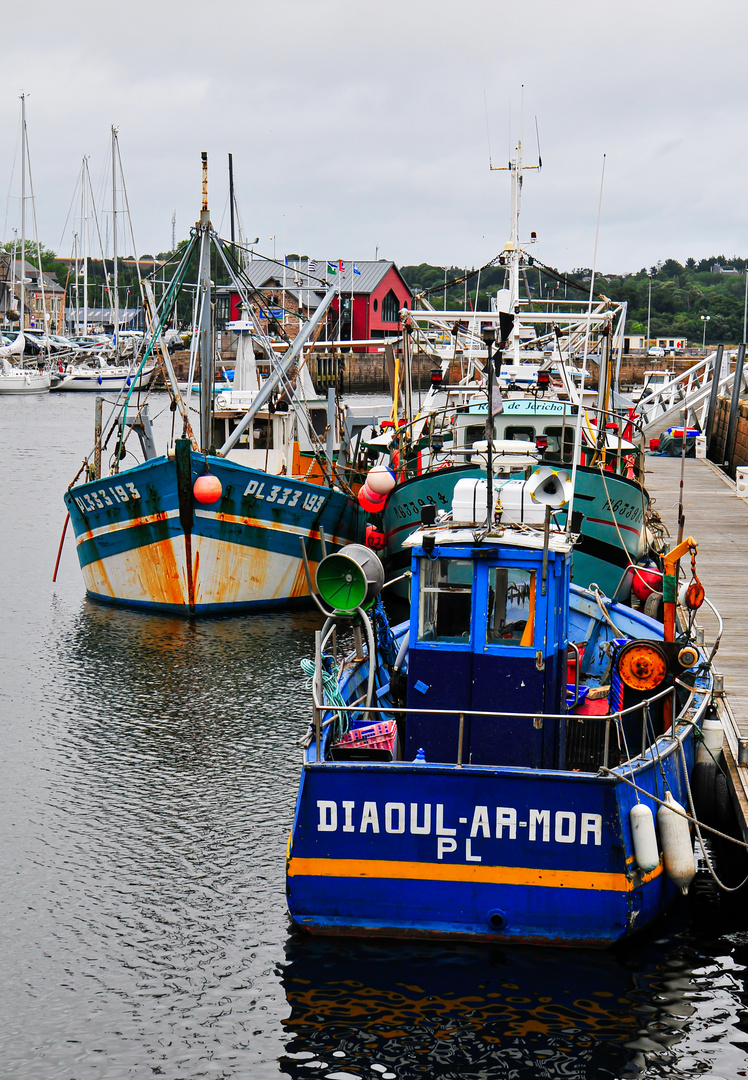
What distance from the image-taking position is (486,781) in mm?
8578

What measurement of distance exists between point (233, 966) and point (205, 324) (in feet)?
46.3

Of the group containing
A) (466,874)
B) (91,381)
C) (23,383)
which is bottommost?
(23,383)

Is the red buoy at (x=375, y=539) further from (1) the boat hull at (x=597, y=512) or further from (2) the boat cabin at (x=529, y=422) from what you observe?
(2) the boat cabin at (x=529, y=422)

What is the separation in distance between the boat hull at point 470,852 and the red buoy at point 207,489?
1127cm

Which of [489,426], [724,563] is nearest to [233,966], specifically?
[489,426]

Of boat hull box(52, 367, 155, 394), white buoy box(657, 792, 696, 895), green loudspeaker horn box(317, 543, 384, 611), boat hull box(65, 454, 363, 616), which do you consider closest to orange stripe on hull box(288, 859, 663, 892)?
white buoy box(657, 792, 696, 895)

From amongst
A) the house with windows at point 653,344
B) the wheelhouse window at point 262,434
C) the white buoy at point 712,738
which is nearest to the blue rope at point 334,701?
the white buoy at point 712,738

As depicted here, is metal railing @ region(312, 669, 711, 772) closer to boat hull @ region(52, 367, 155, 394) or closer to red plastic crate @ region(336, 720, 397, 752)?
red plastic crate @ region(336, 720, 397, 752)

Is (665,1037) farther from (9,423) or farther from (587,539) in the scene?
(9,423)

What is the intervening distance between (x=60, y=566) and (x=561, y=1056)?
63.8 ft

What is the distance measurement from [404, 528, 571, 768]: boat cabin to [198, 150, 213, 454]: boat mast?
38.5 feet

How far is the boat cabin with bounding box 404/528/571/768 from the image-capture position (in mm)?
9117

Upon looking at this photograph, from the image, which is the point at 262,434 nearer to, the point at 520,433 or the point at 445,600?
the point at 520,433

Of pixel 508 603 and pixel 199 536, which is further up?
pixel 508 603
